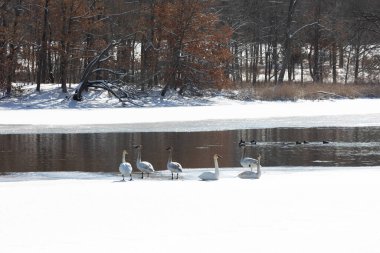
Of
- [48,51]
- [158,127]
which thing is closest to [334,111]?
[158,127]

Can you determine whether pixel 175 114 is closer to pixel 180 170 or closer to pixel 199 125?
pixel 199 125

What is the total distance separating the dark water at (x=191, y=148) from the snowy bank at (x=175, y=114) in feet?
7.01

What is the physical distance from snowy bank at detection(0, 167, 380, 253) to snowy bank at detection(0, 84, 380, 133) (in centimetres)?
1451

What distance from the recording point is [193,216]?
34.3ft

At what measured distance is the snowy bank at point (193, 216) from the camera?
8.84 m

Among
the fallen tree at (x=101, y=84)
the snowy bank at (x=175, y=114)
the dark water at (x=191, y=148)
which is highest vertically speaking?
the fallen tree at (x=101, y=84)

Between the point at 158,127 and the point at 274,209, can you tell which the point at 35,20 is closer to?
the point at 158,127

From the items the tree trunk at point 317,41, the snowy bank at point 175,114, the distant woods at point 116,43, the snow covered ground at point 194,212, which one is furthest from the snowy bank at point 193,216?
the tree trunk at point 317,41

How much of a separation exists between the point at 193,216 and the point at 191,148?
11.9 m

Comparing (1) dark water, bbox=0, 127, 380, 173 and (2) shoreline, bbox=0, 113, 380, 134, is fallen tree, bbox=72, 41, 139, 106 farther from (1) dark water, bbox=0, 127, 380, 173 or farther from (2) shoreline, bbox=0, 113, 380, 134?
(1) dark water, bbox=0, 127, 380, 173

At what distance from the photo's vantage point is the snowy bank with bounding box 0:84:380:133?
97.6ft

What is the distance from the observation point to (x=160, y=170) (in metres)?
17.8

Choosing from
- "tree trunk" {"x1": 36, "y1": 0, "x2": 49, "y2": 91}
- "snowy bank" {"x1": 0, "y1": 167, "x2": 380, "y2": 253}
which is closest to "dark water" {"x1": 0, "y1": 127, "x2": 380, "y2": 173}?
"snowy bank" {"x1": 0, "y1": 167, "x2": 380, "y2": 253}

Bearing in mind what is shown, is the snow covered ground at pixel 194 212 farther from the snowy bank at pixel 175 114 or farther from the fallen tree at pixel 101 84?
the fallen tree at pixel 101 84
